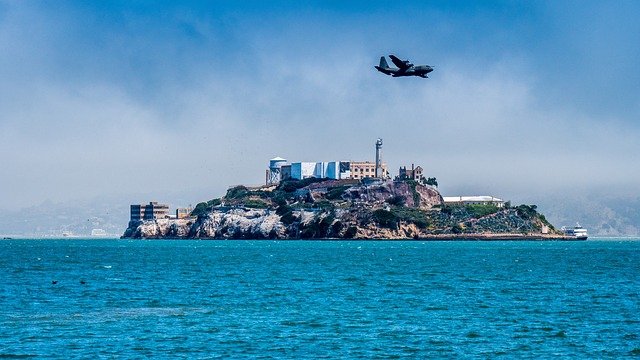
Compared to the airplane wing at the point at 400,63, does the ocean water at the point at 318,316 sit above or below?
below

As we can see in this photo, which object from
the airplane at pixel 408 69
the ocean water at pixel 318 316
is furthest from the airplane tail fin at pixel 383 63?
the ocean water at pixel 318 316

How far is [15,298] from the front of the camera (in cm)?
5975

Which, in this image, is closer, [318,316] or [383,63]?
[318,316]

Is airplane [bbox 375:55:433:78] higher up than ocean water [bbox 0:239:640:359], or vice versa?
airplane [bbox 375:55:433:78]

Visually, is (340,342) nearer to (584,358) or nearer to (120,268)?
(584,358)

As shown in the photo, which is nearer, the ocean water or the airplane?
the ocean water

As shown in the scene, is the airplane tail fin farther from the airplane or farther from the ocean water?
the ocean water

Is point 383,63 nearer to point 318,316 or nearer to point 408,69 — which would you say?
point 408,69

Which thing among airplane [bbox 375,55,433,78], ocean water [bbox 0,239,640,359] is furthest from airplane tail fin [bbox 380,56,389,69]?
ocean water [bbox 0,239,640,359]

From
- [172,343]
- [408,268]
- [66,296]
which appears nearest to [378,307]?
[172,343]

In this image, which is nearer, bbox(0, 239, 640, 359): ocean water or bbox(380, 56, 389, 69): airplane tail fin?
bbox(0, 239, 640, 359): ocean water

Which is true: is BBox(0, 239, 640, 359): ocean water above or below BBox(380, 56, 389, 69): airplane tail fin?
below

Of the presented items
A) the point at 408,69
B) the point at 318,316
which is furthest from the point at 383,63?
the point at 318,316

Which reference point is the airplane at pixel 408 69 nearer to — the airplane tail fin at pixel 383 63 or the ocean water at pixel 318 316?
the airplane tail fin at pixel 383 63
